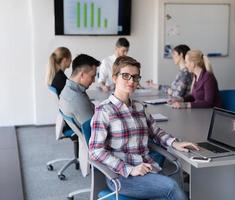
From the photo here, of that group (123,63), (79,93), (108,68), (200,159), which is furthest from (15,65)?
(200,159)

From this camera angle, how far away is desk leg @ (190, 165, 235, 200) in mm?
2645

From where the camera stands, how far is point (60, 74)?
13.9ft

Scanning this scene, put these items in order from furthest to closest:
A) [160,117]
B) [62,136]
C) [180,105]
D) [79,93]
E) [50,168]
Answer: [50,168], [62,136], [180,105], [160,117], [79,93]

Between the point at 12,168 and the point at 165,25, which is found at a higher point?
the point at 165,25

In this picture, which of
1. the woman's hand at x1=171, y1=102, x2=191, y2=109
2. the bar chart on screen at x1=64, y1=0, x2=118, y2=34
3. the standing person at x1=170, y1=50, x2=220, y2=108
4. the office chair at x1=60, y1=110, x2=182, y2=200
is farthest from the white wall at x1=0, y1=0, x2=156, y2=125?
the office chair at x1=60, y1=110, x2=182, y2=200

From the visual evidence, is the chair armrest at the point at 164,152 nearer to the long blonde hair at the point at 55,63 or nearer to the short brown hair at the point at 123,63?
the short brown hair at the point at 123,63

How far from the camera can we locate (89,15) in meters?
6.00

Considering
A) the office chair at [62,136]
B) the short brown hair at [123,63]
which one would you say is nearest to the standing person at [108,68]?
the office chair at [62,136]

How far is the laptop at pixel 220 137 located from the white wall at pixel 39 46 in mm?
3814

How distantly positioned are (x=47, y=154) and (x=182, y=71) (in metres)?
1.83

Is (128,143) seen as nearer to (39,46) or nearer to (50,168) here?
(50,168)

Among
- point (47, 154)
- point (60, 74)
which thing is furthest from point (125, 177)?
point (47, 154)

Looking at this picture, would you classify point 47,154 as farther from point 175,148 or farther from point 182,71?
point 175,148

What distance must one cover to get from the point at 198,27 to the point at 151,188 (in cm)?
454
